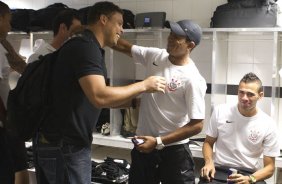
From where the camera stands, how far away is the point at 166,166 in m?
2.30

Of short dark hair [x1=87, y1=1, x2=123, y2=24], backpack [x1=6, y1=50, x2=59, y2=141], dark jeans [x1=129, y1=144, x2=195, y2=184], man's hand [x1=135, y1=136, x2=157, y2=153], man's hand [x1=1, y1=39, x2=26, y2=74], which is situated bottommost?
dark jeans [x1=129, y1=144, x2=195, y2=184]

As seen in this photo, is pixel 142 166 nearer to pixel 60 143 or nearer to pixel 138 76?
pixel 60 143

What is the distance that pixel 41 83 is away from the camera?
1.71 meters

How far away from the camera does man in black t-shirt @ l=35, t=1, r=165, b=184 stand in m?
1.61

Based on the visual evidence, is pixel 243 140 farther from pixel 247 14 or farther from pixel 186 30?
pixel 247 14

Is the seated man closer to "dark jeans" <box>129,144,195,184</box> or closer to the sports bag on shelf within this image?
"dark jeans" <box>129,144,195,184</box>

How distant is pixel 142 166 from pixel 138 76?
1626 millimetres

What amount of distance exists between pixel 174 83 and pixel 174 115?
21 centimetres

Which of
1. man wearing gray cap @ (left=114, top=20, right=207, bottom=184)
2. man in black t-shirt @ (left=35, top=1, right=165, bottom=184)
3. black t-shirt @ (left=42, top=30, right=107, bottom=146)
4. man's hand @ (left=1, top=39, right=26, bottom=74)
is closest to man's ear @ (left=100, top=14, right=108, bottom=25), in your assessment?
man in black t-shirt @ (left=35, top=1, right=165, bottom=184)

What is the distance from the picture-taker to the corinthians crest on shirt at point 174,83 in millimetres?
2246

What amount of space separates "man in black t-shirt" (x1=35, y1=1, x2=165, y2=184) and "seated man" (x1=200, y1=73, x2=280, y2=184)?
3.27ft

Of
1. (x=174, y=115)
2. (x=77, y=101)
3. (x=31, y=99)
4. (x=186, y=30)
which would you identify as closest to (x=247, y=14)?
(x=186, y=30)

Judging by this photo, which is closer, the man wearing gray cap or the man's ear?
the man's ear

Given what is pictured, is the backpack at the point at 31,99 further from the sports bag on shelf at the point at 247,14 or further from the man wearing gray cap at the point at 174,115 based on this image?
the sports bag on shelf at the point at 247,14
